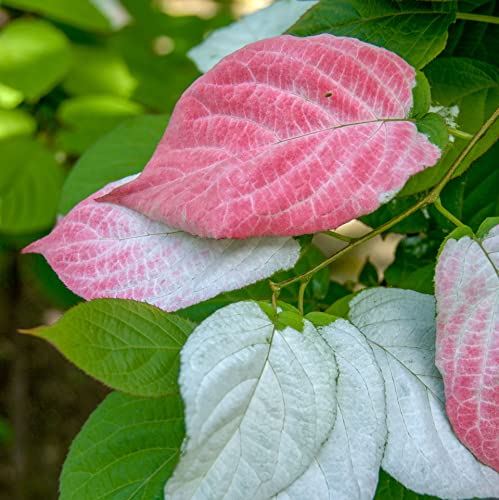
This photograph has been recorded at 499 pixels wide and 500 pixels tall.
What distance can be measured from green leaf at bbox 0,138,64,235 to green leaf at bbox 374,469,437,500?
2.17ft

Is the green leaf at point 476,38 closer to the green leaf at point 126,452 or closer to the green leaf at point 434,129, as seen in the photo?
the green leaf at point 434,129

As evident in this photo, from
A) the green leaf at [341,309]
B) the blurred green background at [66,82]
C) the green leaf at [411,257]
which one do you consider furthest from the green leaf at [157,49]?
the green leaf at [341,309]

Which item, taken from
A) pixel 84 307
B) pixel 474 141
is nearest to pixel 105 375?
pixel 84 307

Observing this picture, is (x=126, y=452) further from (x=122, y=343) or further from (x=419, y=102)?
(x=419, y=102)

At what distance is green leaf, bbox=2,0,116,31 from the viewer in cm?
88

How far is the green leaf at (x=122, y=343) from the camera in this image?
35 cm

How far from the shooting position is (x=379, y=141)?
38 centimetres

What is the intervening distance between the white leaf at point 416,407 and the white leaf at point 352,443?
2 cm

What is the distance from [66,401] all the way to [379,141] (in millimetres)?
1401

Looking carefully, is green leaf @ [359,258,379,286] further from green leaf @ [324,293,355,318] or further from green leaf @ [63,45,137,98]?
green leaf @ [63,45,137,98]

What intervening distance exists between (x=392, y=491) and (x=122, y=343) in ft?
0.69

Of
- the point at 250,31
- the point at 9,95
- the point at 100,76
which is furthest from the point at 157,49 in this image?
the point at 250,31

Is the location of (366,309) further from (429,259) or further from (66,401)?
(66,401)

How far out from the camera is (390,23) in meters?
0.47
